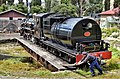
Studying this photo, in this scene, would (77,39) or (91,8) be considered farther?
(91,8)

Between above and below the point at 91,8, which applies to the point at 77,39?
below

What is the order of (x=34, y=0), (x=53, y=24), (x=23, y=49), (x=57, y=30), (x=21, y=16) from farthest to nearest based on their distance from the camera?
(x=34, y=0) < (x=21, y=16) < (x=23, y=49) < (x=53, y=24) < (x=57, y=30)

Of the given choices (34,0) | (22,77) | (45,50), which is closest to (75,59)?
(22,77)

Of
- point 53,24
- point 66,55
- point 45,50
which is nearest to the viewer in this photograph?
point 66,55

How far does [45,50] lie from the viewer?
18.5 meters

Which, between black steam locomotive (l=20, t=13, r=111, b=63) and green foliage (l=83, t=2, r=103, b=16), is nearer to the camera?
black steam locomotive (l=20, t=13, r=111, b=63)

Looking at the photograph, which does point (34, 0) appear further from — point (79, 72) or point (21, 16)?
point (79, 72)

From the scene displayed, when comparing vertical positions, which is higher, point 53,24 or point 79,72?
point 53,24

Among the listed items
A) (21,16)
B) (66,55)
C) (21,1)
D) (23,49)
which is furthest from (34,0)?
(66,55)

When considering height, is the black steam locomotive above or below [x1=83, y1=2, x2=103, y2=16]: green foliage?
below

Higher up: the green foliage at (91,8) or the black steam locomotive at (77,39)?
the green foliage at (91,8)

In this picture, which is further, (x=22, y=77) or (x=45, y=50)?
(x=45, y=50)

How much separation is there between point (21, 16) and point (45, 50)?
25101 mm

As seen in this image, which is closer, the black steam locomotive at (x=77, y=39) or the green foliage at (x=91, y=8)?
the black steam locomotive at (x=77, y=39)
